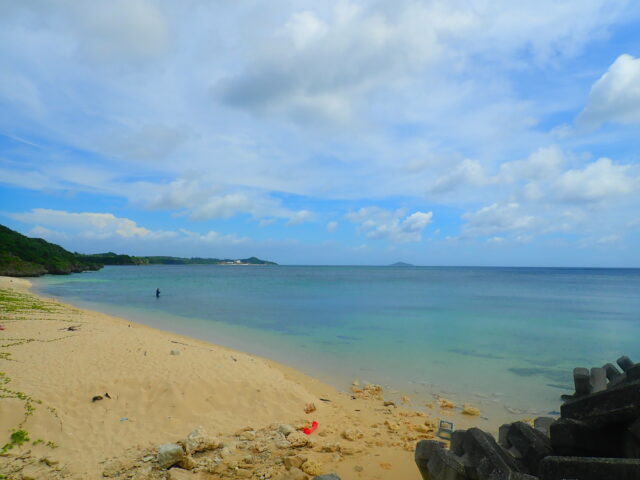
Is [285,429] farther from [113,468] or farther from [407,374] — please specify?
[407,374]

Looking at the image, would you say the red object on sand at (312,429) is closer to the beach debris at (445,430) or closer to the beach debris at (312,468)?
the beach debris at (312,468)

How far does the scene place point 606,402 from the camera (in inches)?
151

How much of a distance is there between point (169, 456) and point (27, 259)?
294 ft

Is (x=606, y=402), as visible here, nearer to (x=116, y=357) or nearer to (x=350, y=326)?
(x=116, y=357)

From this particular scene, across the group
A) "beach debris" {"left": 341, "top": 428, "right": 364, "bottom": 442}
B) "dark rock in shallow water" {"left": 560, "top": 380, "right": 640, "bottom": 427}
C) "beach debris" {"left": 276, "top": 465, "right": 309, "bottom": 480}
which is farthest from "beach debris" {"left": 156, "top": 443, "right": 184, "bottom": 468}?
"dark rock in shallow water" {"left": 560, "top": 380, "right": 640, "bottom": 427}

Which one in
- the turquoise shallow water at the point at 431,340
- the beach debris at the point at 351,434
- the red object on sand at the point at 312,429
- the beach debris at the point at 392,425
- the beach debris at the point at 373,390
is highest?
the beach debris at the point at 351,434

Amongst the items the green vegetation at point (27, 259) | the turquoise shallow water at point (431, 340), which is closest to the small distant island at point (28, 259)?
the green vegetation at point (27, 259)

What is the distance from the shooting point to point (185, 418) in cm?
769

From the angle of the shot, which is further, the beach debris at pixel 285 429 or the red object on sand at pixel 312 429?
the red object on sand at pixel 312 429

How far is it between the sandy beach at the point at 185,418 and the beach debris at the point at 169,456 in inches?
3.2

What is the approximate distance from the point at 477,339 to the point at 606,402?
54.5ft

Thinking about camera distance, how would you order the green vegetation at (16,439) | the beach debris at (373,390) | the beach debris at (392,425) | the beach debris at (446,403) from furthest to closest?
the beach debris at (373,390)
the beach debris at (446,403)
the beach debris at (392,425)
the green vegetation at (16,439)

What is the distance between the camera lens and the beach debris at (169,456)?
5.59m

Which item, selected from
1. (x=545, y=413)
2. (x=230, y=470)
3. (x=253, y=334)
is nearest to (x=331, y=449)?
(x=230, y=470)
